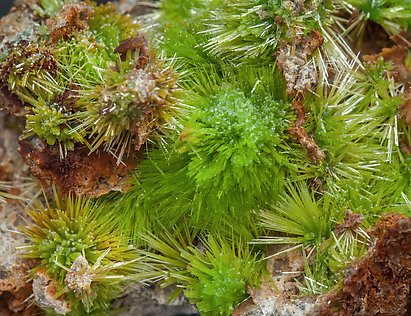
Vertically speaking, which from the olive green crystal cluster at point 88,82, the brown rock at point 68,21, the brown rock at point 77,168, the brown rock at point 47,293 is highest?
the brown rock at point 68,21

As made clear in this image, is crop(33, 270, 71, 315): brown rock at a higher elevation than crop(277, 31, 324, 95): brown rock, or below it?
below

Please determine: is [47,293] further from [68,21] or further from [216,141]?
[68,21]

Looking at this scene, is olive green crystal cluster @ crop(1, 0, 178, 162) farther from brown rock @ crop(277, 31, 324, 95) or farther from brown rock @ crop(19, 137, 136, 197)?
brown rock @ crop(277, 31, 324, 95)

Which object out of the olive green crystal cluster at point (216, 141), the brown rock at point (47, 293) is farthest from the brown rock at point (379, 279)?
the brown rock at point (47, 293)

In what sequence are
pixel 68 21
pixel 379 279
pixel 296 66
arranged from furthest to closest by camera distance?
pixel 68 21, pixel 296 66, pixel 379 279

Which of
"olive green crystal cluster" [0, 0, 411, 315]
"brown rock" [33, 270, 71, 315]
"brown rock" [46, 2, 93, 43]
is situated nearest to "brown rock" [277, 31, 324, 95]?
"olive green crystal cluster" [0, 0, 411, 315]

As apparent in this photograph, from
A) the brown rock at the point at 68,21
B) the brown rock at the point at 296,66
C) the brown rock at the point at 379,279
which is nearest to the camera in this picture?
the brown rock at the point at 379,279

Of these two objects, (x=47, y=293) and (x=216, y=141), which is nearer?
(x=216, y=141)

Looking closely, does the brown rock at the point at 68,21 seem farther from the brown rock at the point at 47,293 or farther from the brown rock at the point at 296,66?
the brown rock at the point at 47,293

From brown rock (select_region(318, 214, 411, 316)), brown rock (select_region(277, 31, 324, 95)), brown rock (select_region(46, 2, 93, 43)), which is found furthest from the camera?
brown rock (select_region(46, 2, 93, 43))

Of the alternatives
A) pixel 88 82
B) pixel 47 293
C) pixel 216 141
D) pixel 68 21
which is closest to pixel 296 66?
pixel 216 141
